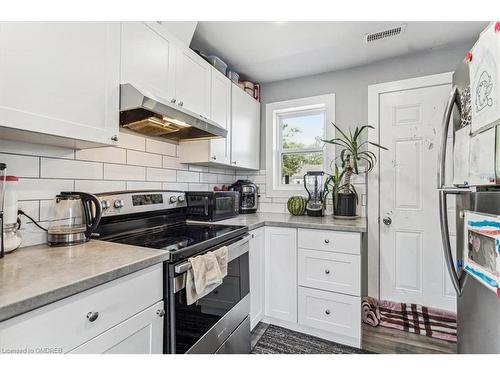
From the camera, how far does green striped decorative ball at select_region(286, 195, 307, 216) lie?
95.9 inches

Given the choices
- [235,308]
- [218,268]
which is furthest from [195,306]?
[235,308]

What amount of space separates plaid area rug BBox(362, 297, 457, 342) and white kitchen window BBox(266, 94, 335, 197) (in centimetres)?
129

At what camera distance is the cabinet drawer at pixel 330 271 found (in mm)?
1733

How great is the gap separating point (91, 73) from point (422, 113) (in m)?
2.49

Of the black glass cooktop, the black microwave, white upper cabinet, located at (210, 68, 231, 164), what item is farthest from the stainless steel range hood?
the black glass cooktop

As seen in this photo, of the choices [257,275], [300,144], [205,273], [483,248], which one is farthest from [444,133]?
[300,144]

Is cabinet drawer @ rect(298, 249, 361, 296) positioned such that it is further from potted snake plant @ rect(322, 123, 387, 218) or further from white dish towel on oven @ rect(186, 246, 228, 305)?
white dish towel on oven @ rect(186, 246, 228, 305)

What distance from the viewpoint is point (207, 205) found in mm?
1915

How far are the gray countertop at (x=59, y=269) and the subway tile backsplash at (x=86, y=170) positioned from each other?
24 centimetres

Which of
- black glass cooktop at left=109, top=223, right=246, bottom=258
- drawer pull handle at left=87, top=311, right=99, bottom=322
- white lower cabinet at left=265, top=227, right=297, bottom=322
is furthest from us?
white lower cabinet at left=265, top=227, right=297, bottom=322

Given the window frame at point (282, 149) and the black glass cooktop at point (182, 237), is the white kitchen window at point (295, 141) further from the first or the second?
the black glass cooktop at point (182, 237)

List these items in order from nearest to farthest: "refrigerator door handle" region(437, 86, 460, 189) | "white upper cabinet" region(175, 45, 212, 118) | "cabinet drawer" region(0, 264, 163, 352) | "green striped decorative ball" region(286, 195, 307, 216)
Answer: "cabinet drawer" region(0, 264, 163, 352)
"refrigerator door handle" region(437, 86, 460, 189)
"white upper cabinet" region(175, 45, 212, 118)
"green striped decorative ball" region(286, 195, 307, 216)

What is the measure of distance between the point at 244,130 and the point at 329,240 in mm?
1364

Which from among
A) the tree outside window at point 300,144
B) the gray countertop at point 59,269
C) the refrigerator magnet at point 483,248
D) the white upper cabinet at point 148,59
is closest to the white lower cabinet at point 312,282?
the refrigerator magnet at point 483,248
